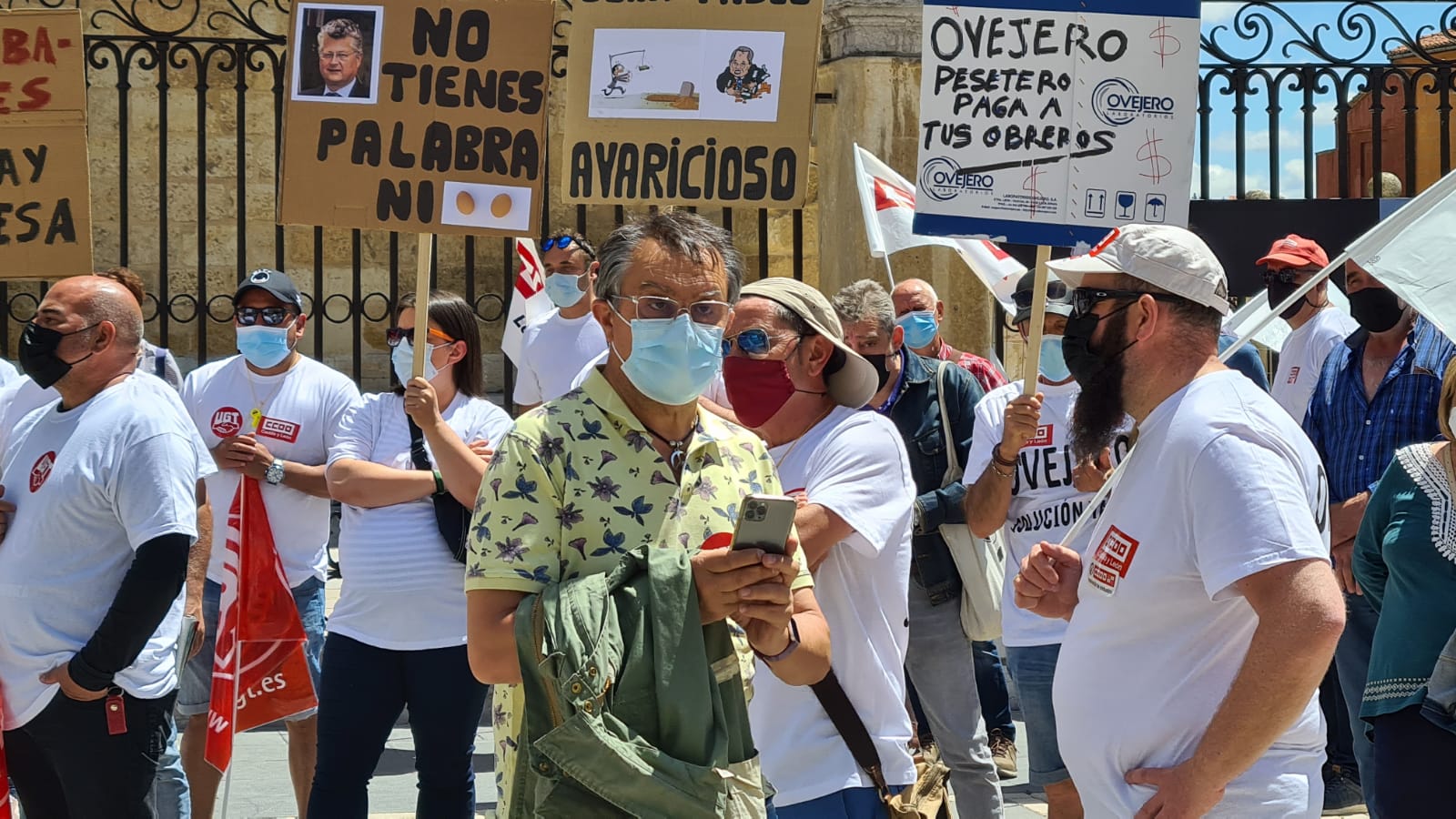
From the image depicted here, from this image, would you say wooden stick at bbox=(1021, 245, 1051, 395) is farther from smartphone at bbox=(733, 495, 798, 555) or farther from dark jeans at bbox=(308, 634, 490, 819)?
smartphone at bbox=(733, 495, 798, 555)

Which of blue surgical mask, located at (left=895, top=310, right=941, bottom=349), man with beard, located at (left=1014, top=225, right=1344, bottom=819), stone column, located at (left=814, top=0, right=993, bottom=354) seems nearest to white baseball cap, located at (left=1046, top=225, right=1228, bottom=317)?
man with beard, located at (left=1014, top=225, right=1344, bottom=819)

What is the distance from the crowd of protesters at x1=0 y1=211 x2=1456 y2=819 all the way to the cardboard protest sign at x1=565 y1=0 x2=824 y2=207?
630mm

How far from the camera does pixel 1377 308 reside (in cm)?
633

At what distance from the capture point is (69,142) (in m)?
6.12

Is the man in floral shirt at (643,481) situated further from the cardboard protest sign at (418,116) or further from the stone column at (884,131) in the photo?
the stone column at (884,131)

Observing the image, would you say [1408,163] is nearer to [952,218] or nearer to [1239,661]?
[952,218]

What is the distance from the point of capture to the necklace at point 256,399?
250 inches

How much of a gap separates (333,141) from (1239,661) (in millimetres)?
3700

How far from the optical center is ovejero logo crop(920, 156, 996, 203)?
18.9 ft

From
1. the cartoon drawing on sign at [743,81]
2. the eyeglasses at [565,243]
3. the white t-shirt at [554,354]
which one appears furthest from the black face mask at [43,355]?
the eyeglasses at [565,243]

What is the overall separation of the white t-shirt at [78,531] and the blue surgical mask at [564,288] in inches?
130

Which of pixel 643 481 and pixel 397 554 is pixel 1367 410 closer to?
pixel 397 554

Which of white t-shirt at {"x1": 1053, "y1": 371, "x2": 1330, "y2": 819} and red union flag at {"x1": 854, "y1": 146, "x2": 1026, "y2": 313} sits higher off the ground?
red union flag at {"x1": 854, "y1": 146, "x2": 1026, "y2": 313}

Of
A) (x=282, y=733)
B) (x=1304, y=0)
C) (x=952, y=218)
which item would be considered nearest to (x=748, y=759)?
(x=952, y=218)
